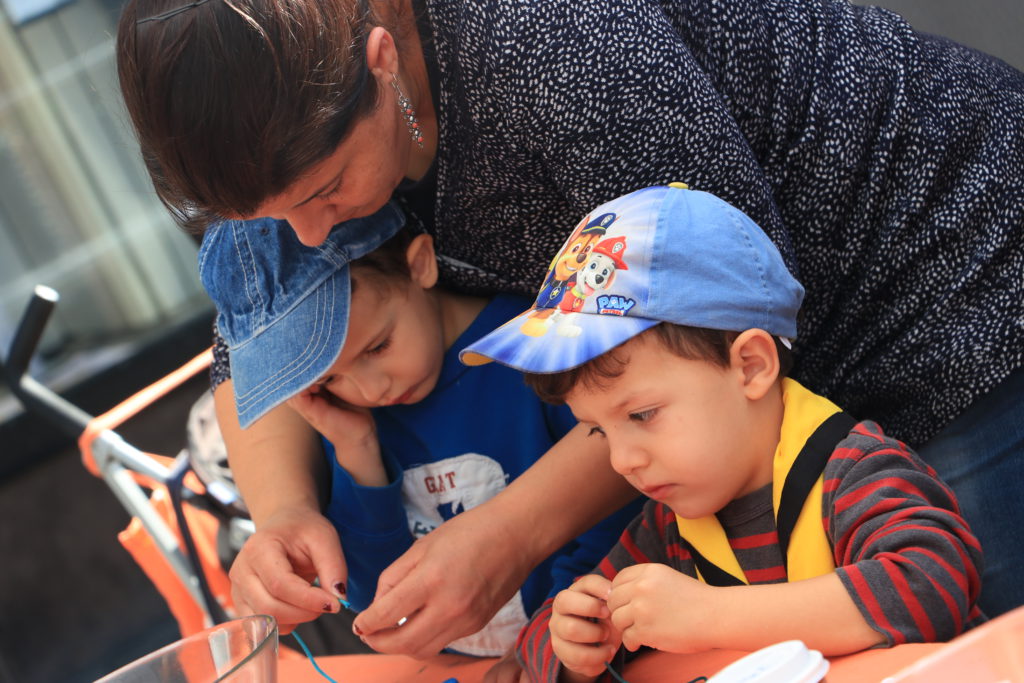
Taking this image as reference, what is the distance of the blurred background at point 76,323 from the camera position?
123 inches

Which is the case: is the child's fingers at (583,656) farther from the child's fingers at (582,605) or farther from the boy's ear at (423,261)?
the boy's ear at (423,261)

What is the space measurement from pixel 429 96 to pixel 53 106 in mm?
2495

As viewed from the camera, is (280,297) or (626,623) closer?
(626,623)

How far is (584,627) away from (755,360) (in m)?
0.28

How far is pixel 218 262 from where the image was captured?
131 cm

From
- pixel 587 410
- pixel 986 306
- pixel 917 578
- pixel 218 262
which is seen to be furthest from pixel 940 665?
pixel 218 262

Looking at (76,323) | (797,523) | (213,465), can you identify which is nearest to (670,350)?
(797,523)

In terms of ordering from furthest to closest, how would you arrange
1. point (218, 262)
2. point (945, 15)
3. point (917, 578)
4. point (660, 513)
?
point (945, 15) → point (218, 262) → point (660, 513) → point (917, 578)

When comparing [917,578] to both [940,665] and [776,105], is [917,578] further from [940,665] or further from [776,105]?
[776,105]

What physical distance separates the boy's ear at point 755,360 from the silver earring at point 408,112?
0.47m

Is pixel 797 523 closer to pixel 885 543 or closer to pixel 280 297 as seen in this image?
pixel 885 543

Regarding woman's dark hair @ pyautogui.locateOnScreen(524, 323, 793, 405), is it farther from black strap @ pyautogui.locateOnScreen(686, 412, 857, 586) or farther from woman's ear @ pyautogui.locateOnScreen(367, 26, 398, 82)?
woman's ear @ pyautogui.locateOnScreen(367, 26, 398, 82)

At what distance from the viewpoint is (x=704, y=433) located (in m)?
0.92

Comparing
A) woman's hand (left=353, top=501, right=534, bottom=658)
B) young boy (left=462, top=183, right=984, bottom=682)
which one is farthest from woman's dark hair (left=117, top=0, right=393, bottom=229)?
woman's hand (left=353, top=501, right=534, bottom=658)
